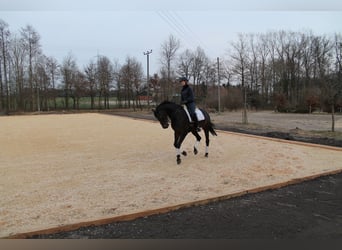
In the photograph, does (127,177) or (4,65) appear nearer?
(127,177)

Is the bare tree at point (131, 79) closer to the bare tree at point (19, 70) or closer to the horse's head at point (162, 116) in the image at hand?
the bare tree at point (19, 70)

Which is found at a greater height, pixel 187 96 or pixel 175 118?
pixel 187 96

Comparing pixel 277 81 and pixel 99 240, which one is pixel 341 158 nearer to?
pixel 99 240

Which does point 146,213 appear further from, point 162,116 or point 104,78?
point 104,78

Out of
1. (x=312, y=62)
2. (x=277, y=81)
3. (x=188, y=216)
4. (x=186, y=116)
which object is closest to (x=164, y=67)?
(x=277, y=81)

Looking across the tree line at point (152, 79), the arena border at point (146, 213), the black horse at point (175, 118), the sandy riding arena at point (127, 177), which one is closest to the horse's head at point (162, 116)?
the black horse at point (175, 118)

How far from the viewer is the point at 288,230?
3543 millimetres

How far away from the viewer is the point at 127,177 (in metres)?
6.18

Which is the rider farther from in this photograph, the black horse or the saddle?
the black horse

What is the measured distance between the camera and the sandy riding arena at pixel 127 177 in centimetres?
421

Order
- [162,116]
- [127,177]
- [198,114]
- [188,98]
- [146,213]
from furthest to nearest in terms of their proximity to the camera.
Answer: [198,114] → [188,98] → [162,116] → [127,177] → [146,213]

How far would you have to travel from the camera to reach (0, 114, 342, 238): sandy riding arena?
4.21 meters

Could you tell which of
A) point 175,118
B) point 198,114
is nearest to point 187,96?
point 198,114

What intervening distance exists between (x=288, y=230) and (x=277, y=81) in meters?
54.6
